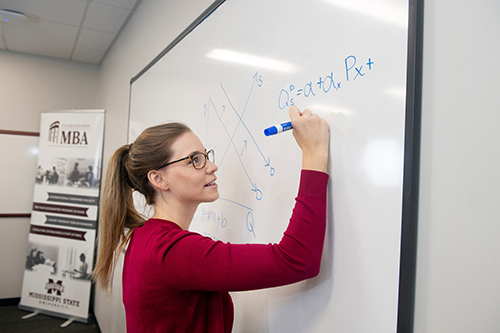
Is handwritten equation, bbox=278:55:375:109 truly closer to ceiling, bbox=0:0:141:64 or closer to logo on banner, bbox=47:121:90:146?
ceiling, bbox=0:0:141:64

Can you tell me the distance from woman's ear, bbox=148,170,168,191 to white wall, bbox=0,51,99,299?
11.4 feet

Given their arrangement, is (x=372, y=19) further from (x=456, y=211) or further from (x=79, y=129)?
(x=79, y=129)

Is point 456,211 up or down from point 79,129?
down

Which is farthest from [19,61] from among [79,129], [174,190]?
[174,190]

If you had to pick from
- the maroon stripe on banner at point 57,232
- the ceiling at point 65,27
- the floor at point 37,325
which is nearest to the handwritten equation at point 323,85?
the ceiling at point 65,27

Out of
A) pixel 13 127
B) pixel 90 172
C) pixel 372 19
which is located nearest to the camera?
pixel 372 19

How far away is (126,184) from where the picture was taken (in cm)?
100

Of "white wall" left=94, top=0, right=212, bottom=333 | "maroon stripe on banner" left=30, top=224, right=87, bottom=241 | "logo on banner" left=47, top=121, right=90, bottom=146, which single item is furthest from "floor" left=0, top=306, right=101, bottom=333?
"logo on banner" left=47, top=121, right=90, bottom=146

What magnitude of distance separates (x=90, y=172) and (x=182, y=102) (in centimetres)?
222

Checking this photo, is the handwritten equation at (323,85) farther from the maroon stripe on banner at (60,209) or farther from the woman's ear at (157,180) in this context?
the maroon stripe on banner at (60,209)

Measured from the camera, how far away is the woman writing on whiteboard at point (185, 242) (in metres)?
0.66

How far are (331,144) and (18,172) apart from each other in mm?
3929

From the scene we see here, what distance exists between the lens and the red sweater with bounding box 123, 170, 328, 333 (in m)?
0.66

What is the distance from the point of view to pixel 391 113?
1.95ft
